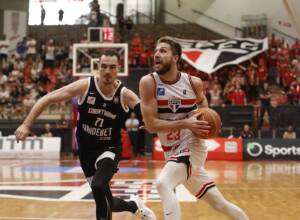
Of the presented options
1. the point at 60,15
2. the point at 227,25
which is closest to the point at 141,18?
the point at 60,15

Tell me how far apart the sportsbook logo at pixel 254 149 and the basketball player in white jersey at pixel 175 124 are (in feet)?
44.8

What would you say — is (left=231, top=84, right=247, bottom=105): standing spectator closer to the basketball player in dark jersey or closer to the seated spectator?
the seated spectator

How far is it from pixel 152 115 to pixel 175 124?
0.27m

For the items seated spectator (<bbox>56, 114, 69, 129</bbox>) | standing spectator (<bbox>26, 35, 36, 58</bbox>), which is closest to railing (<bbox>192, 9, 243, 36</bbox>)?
standing spectator (<bbox>26, 35, 36, 58</bbox>)

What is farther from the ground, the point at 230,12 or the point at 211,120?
the point at 230,12

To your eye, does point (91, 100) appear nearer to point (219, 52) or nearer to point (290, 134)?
point (290, 134)

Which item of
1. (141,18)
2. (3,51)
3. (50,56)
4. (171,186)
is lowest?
(171,186)

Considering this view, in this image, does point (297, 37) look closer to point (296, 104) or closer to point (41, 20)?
point (296, 104)

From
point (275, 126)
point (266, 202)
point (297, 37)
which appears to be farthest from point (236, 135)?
point (266, 202)

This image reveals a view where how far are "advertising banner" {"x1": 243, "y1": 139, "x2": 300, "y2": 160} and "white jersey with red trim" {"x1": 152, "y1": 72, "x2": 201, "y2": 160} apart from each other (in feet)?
45.0

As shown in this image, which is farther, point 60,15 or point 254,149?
point 60,15

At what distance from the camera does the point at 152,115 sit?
5.19m

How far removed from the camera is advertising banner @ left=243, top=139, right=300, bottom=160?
733 inches

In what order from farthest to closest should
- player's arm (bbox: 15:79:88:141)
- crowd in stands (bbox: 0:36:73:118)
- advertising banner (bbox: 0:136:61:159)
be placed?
crowd in stands (bbox: 0:36:73:118) → advertising banner (bbox: 0:136:61:159) → player's arm (bbox: 15:79:88:141)
